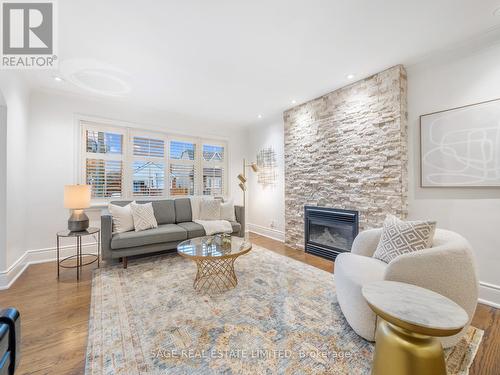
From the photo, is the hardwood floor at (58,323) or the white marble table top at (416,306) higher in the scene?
the white marble table top at (416,306)

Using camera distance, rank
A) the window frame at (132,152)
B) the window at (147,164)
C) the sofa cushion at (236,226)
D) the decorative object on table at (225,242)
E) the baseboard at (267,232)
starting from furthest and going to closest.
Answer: the baseboard at (267,232)
the sofa cushion at (236,226)
the window at (147,164)
the window frame at (132,152)
the decorative object on table at (225,242)

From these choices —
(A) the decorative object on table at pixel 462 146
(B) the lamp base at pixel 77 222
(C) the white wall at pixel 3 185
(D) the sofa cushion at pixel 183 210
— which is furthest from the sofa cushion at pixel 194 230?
(A) the decorative object on table at pixel 462 146

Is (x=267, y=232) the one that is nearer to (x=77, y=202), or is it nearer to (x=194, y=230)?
(x=194, y=230)

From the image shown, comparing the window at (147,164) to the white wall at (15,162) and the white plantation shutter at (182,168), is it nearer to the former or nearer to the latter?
the white plantation shutter at (182,168)

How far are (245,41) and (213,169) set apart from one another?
319 centimetres

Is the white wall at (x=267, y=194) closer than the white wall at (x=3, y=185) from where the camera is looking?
No

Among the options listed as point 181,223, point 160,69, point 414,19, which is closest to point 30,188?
point 181,223

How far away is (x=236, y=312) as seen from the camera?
6.40 ft

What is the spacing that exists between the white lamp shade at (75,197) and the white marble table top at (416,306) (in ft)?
11.2

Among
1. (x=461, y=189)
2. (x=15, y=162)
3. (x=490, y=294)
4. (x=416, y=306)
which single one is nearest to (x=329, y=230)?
(x=461, y=189)

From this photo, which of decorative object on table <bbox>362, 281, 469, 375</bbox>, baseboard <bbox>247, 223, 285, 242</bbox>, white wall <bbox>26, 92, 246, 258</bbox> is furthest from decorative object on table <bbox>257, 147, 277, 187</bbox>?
decorative object on table <bbox>362, 281, 469, 375</bbox>

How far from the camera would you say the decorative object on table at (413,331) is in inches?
38.3

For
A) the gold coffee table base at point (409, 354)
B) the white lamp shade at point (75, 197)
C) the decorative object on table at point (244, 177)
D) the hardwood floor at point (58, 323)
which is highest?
the decorative object on table at point (244, 177)

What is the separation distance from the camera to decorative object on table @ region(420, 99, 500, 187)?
2.15 metres
